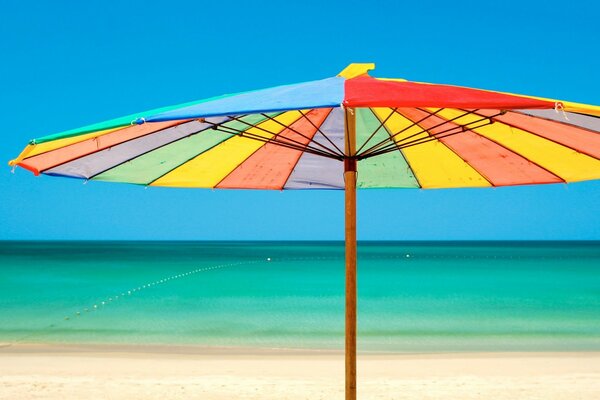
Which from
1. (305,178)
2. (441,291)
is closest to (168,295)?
(441,291)

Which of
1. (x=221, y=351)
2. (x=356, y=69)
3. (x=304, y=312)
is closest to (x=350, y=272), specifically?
(x=356, y=69)

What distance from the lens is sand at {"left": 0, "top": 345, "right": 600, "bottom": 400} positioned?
649cm

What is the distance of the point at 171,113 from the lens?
2.31 metres

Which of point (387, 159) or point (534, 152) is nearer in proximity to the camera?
point (534, 152)

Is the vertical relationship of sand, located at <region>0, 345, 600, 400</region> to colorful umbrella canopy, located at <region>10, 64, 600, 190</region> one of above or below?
below

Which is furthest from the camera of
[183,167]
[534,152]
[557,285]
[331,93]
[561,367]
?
[557,285]

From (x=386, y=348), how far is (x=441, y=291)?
519 inches

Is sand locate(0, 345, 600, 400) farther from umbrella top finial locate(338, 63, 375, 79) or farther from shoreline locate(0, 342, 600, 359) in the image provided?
umbrella top finial locate(338, 63, 375, 79)

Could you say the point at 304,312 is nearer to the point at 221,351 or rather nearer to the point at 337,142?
the point at 221,351

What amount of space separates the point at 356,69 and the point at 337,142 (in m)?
1.11

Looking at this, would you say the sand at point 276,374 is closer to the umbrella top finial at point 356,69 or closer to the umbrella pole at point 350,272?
the umbrella pole at point 350,272

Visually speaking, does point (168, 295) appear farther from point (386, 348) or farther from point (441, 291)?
point (386, 348)

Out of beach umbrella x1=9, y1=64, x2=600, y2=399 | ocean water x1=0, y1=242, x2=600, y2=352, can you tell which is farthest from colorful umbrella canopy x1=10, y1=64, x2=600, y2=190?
ocean water x1=0, y1=242, x2=600, y2=352

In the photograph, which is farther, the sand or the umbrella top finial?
the sand
